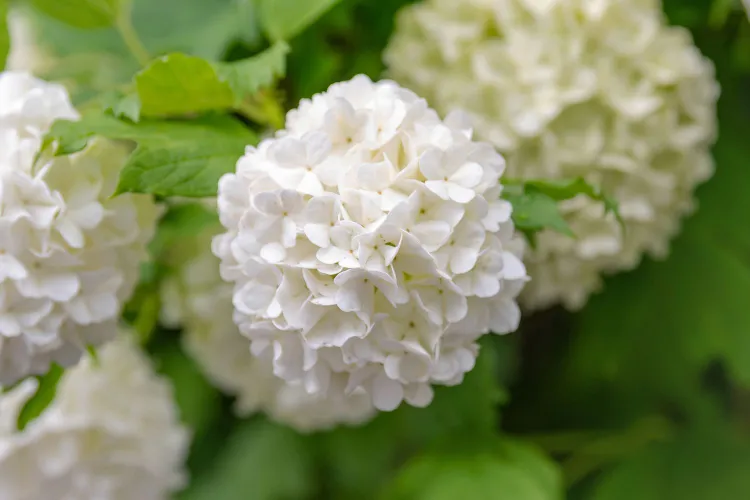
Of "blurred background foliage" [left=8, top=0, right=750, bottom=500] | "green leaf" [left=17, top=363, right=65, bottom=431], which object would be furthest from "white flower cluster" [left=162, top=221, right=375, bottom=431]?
"green leaf" [left=17, top=363, right=65, bottom=431]

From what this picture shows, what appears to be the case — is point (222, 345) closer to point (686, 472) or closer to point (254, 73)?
point (254, 73)

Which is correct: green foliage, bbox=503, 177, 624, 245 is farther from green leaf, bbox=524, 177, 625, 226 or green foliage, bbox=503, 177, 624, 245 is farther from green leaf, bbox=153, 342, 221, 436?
green leaf, bbox=153, 342, 221, 436

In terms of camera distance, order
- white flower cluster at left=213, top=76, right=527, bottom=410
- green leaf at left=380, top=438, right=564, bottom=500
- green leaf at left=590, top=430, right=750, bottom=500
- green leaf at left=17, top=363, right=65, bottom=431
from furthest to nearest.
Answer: green leaf at left=590, top=430, right=750, bottom=500 < green leaf at left=380, top=438, right=564, bottom=500 < green leaf at left=17, top=363, right=65, bottom=431 < white flower cluster at left=213, top=76, right=527, bottom=410

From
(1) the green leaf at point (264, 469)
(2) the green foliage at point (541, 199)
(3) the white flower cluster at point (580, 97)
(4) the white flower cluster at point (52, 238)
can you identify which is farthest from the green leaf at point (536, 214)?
(1) the green leaf at point (264, 469)

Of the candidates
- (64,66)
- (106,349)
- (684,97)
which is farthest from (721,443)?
(64,66)

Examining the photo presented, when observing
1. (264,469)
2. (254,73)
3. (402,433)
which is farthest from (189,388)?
(254,73)

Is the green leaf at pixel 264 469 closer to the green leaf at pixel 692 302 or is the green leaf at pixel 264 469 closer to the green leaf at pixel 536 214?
the green leaf at pixel 692 302
